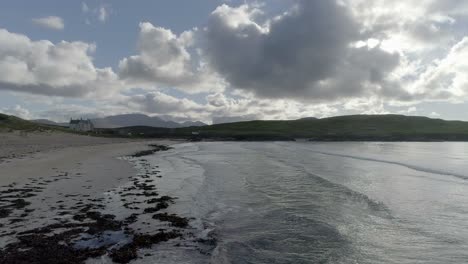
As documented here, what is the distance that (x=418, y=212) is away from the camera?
74.7 feet

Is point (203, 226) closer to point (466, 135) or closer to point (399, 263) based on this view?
point (399, 263)

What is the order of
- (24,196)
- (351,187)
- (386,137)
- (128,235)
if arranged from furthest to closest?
(386,137), (351,187), (24,196), (128,235)

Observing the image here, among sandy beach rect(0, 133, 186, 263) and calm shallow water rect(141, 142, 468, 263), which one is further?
calm shallow water rect(141, 142, 468, 263)

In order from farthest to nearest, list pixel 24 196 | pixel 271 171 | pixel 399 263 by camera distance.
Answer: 1. pixel 271 171
2. pixel 24 196
3. pixel 399 263

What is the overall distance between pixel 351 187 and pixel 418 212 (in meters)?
9.48

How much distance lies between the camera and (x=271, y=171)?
4469 cm

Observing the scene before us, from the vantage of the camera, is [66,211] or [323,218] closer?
[66,211]

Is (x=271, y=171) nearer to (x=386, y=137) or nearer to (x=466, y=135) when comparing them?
(x=386, y=137)

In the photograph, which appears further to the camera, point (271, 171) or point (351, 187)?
point (271, 171)

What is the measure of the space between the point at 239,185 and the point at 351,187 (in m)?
9.27

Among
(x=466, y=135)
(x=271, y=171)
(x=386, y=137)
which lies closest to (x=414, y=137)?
(x=386, y=137)

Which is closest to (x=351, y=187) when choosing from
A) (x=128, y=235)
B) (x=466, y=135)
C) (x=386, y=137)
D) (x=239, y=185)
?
(x=239, y=185)

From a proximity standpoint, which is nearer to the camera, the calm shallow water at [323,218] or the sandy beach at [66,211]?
the sandy beach at [66,211]

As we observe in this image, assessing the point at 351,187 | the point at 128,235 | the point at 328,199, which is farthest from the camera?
the point at 351,187
